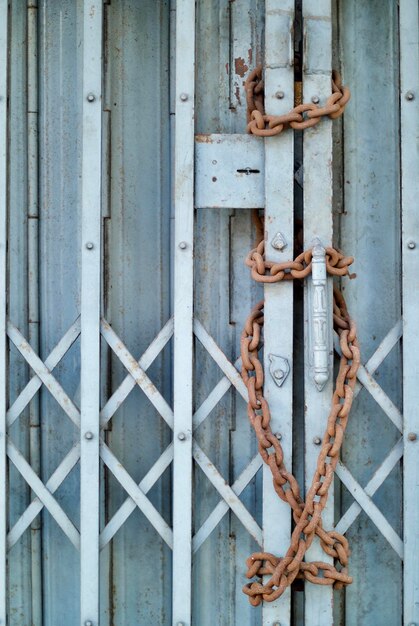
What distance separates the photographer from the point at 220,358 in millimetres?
2750

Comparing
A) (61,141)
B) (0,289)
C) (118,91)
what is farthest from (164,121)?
(0,289)

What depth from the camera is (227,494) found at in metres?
2.76

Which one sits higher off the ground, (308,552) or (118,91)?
(118,91)

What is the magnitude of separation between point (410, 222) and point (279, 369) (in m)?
0.68

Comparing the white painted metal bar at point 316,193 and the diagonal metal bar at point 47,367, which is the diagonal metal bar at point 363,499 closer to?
the white painted metal bar at point 316,193

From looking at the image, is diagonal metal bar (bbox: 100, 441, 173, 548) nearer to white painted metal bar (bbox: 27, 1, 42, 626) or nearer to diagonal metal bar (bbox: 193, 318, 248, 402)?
white painted metal bar (bbox: 27, 1, 42, 626)

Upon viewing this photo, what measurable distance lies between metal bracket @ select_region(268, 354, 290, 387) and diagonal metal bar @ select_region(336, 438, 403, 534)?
453mm

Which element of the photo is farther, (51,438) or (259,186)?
(51,438)

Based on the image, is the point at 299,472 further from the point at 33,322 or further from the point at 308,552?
the point at 33,322

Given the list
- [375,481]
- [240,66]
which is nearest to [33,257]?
[240,66]

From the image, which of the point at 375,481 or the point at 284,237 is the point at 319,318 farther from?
the point at 375,481

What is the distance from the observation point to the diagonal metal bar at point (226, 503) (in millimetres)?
2754

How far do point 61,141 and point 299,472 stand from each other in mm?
1480

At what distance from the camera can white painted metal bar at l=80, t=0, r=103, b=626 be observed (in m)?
2.78
